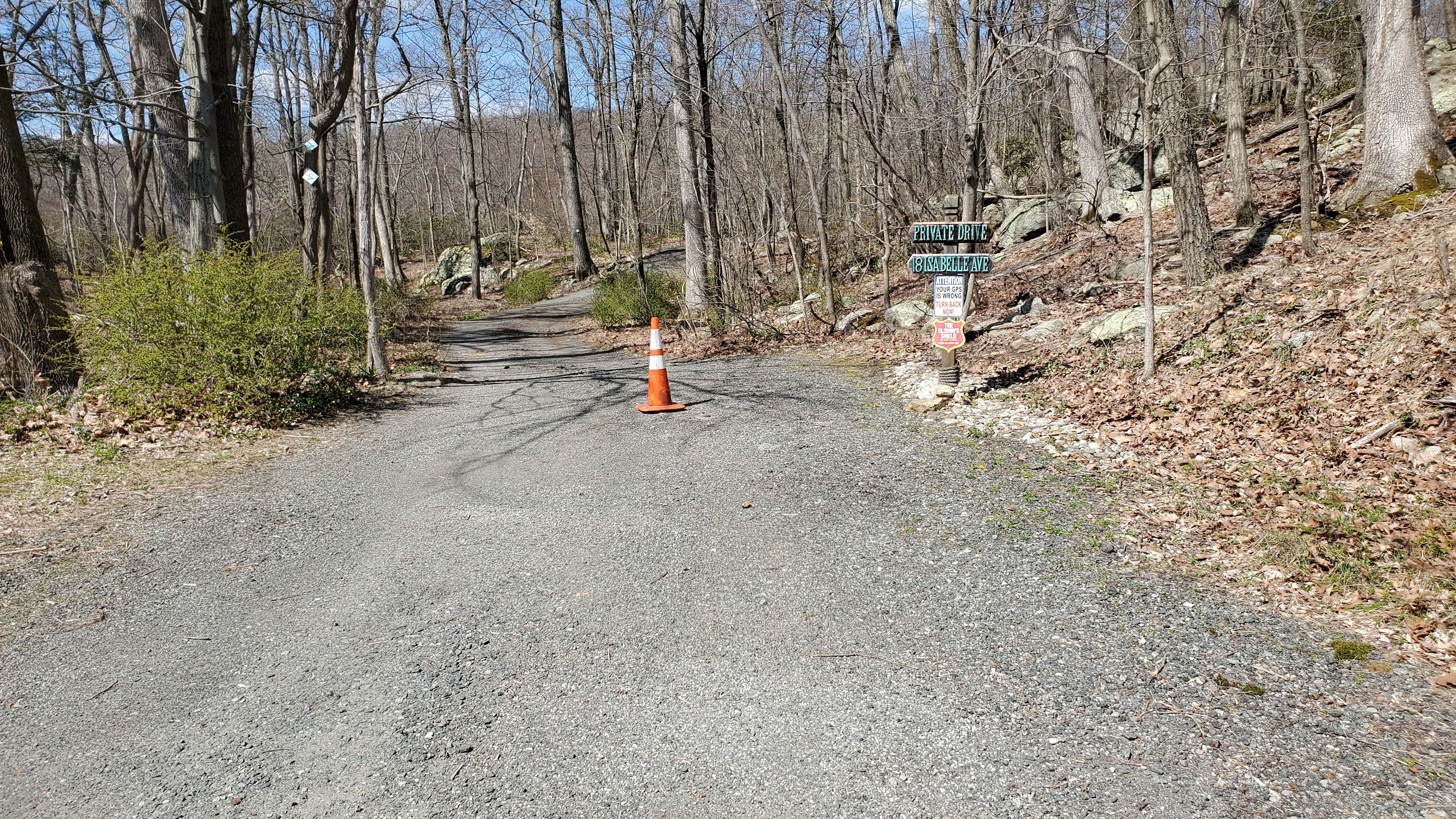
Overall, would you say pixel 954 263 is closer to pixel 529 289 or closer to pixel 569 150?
pixel 529 289

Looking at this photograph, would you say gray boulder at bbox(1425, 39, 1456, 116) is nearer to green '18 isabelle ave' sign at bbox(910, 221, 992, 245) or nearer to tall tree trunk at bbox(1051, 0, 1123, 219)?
tall tree trunk at bbox(1051, 0, 1123, 219)

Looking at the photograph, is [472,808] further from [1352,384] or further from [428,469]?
[1352,384]

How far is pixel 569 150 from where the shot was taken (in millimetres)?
27609

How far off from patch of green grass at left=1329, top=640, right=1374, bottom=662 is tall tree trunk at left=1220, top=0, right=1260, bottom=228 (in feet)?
Answer: 29.3

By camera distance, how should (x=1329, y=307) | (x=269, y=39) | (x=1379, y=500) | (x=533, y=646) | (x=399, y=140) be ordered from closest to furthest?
(x=533, y=646) → (x=1379, y=500) → (x=1329, y=307) → (x=269, y=39) → (x=399, y=140)

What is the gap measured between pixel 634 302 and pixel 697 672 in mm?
13964

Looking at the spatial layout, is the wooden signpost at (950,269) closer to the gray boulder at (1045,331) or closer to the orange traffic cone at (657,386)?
the gray boulder at (1045,331)

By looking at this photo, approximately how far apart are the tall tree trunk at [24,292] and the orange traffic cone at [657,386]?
20.3 feet

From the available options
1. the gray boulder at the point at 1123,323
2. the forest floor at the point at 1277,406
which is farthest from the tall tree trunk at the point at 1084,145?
the gray boulder at the point at 1123,323

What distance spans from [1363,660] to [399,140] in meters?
59.0

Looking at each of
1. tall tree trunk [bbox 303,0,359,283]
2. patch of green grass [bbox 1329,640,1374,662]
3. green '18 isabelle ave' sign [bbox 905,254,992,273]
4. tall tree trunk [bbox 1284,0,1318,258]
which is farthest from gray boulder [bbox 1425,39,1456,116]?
tall tree trunk [bbox 303,0,359,283]

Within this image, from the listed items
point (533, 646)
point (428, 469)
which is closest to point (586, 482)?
point (428, 469)

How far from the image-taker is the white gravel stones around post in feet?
21.1

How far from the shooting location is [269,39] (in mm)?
23438
